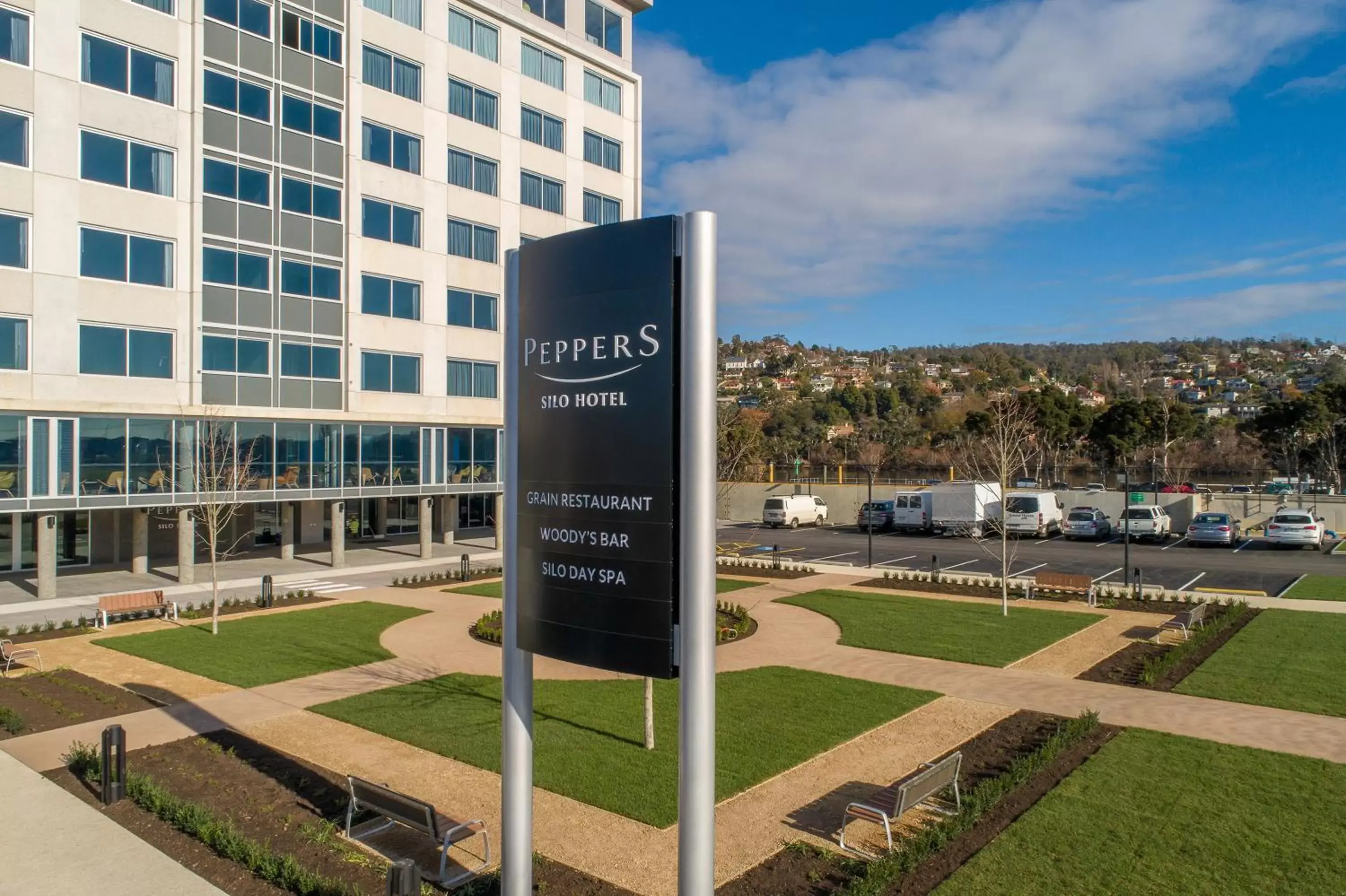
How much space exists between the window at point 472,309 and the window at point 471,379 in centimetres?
155

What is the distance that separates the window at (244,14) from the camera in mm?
29219

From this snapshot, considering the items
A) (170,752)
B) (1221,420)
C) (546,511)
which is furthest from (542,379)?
(1221,420)

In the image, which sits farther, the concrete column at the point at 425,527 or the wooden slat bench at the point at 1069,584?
the concrete column at the point at 425,527

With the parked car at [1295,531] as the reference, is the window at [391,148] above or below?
above

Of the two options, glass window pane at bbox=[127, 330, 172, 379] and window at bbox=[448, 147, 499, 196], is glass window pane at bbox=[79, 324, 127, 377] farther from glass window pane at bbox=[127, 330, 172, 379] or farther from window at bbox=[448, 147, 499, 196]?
window at bbox=[448, 147, 499, 196]

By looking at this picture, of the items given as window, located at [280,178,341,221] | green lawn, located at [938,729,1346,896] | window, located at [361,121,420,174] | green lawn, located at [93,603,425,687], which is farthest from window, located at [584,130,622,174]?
green lawn, located at [938,729,1346,896]

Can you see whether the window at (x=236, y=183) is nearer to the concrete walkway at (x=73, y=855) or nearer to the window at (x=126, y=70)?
the window at (x=126, y=70)

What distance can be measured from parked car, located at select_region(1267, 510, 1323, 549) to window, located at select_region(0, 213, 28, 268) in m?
45.8

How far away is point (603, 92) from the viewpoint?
41.4 m

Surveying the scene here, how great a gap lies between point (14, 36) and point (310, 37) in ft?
30.2

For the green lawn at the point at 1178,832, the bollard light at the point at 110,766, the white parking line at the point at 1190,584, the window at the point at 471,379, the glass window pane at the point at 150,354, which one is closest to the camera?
the green lawn at the point at 1178,832

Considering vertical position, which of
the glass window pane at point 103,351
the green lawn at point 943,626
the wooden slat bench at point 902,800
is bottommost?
the green lawn at point 943,626

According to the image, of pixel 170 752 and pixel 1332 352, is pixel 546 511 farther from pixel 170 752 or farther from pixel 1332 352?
pixel 1332 352

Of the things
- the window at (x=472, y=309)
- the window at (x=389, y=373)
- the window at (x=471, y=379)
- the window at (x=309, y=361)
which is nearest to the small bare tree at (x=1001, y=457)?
the window at (x=471, y=379)
